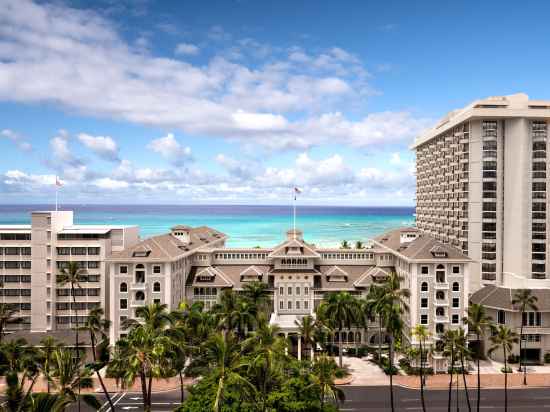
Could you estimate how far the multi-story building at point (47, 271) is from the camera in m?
83.3

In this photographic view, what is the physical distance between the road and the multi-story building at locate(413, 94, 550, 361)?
2410 cm

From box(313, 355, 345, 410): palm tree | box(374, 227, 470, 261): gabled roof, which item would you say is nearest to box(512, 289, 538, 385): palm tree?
box(374, 227, 470, 261): gabled roof

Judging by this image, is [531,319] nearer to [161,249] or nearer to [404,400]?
[404,400]

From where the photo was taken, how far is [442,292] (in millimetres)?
76125

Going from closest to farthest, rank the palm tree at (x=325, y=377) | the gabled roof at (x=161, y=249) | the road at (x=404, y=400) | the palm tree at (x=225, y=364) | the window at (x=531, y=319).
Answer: the palm tree at (x=225, y=364) < the palm tree at (x=325, y=377) < the road at (x=404, y=400) < the window at (x=531, y=319) < the gabled roof at (x=161, y=249)

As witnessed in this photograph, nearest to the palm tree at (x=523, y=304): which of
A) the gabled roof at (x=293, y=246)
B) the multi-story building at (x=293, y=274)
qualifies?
the multi-story building at (x=293, y=274)

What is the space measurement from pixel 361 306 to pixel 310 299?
56.7 ft

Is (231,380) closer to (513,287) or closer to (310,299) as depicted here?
(310,299)

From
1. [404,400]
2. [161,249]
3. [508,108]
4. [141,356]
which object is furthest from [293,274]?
[508,108]

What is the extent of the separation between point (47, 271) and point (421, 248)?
72.7 metres

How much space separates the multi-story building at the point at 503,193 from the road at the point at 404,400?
79.1 ft

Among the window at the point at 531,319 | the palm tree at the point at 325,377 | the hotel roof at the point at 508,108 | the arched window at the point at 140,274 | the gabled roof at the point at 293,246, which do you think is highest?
the hotel roof at the point at 508,108

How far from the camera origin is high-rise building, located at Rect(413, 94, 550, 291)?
287 ft

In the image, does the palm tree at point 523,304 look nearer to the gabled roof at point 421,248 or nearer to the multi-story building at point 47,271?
the gabled roof at point 421,248
